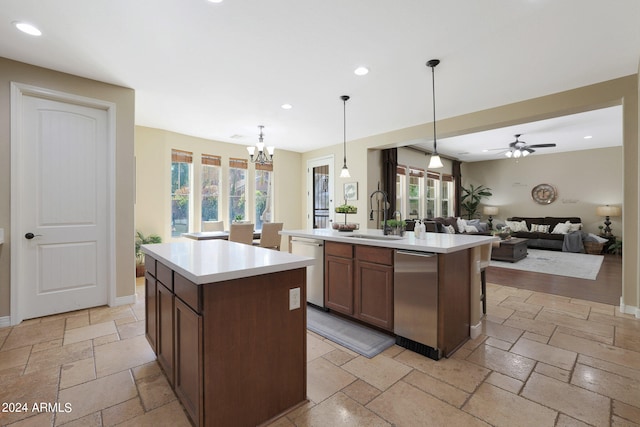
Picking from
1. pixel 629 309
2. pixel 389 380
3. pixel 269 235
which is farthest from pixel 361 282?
pixel 629 309

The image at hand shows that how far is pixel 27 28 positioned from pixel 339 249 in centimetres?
318

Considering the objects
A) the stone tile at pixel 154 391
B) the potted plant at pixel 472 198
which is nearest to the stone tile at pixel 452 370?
the stone tile at pixel 154 391

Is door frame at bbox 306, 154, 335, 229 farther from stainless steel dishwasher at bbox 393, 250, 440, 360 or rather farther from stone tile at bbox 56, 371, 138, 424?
stone tile at bbox 56, 371, 138, 424

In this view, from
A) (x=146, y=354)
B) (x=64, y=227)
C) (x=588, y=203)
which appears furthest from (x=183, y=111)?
(x=588, y=203)

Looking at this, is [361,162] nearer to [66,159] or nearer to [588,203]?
[66,159]

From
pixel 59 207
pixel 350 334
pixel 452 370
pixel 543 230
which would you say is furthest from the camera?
pixel 543 230

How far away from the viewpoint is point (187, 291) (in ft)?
4.94

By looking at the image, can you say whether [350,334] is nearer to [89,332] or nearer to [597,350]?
[597,350]

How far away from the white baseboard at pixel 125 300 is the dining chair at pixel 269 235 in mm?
2032

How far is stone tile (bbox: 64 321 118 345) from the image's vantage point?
259cm

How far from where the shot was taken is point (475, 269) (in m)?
2.65

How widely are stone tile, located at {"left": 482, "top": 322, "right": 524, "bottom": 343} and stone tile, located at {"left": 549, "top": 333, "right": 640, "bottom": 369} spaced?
0.26 m

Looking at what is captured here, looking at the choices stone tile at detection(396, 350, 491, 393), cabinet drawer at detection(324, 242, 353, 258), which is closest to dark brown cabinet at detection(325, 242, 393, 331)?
cabinet drawer at detection(324, 242, 353, 258)

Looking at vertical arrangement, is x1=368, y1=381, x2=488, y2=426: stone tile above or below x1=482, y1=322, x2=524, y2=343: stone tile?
below
